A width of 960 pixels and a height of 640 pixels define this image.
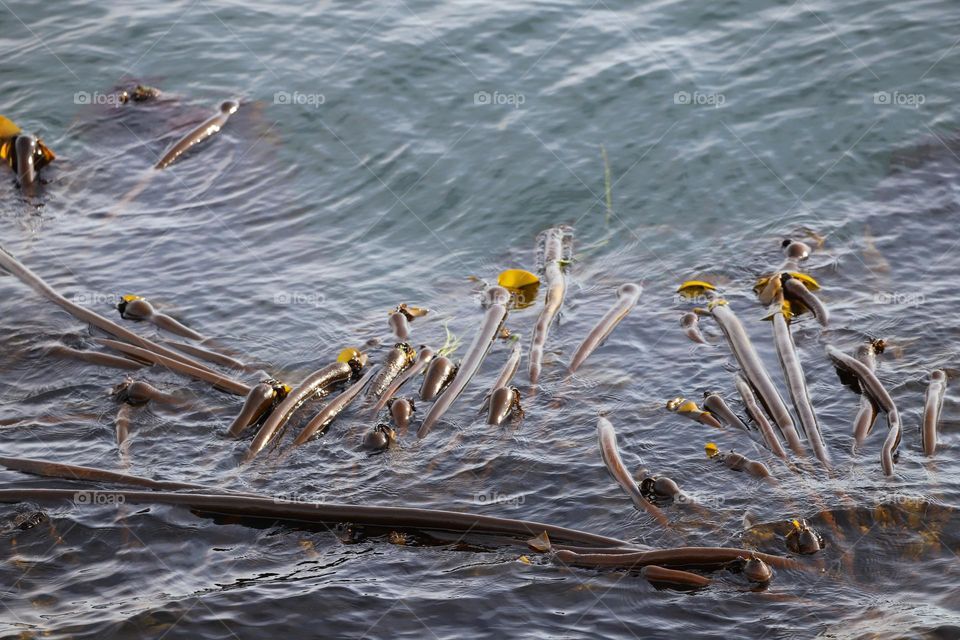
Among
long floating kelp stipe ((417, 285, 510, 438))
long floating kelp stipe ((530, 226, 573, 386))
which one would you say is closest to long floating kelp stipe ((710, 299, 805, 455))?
long floating kelp stipe ((530, 226, 573, 386))

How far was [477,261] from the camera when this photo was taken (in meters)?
11.0

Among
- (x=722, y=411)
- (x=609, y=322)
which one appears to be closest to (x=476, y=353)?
(x=609, y=322)

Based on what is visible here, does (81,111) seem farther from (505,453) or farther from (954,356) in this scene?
(954,356)

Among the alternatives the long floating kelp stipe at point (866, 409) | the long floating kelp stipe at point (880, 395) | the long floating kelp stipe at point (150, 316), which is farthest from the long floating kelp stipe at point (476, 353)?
the long floating kelp stipe at point (866, 409)

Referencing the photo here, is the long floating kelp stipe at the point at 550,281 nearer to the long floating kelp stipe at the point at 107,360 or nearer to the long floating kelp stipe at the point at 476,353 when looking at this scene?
the long floating kelp stipe at the point at 476,353

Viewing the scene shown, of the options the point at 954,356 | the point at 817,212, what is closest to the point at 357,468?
the point at 954,356

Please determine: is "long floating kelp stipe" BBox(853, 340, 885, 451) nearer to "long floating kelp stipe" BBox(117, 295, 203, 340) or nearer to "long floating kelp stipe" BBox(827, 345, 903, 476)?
"long floating kelp stipe" BBox(827, 345, 903, 476)

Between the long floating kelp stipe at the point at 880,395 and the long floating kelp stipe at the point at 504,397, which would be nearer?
the long floating kelp stipe at the point at 880,395

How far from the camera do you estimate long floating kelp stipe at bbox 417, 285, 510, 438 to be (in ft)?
25.6

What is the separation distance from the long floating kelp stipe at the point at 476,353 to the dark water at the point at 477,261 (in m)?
0.20

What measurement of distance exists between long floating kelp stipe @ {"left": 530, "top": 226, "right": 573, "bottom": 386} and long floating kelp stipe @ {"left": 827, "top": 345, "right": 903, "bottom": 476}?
96.6 inches

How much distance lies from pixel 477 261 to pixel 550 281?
1.46 meters

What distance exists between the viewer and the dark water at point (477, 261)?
620cm

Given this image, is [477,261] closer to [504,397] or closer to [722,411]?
[504,397]
